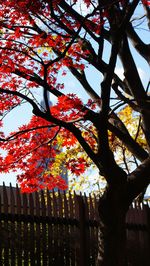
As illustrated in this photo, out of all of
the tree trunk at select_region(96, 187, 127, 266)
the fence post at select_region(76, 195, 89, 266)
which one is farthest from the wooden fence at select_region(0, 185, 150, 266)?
the tree trunk at select_region(96, 187, 127, 266)

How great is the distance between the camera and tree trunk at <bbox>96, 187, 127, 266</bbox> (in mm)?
8430

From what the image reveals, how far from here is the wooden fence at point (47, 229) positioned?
784cm

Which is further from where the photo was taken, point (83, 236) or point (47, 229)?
point (83, 236)

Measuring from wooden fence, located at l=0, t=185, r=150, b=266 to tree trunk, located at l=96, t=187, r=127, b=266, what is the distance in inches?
34.3

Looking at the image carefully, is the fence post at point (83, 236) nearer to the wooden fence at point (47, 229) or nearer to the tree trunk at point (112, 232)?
the wooden fence at point (47, 229)

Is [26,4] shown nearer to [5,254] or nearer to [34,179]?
[34,179]

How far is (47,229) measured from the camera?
862cm

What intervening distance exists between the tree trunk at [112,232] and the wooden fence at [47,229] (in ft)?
2.86

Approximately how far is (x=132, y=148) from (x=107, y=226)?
8.04 feet

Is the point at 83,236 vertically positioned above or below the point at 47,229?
below

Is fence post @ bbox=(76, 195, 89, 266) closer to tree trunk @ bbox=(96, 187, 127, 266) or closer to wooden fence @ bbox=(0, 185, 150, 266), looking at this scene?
wooden fence @ bbox=(0, 185, 150, 266)

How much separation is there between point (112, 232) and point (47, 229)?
127 centimetres

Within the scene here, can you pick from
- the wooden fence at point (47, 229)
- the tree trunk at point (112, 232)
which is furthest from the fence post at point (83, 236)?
the tree trunk at point (112, 232)

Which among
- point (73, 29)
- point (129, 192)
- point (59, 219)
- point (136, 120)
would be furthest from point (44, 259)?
point (136, 120)
